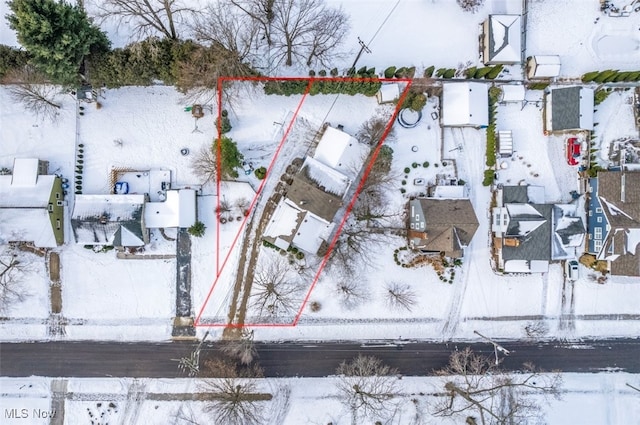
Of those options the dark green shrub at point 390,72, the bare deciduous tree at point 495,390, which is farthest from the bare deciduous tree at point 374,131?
the bare deciduous tree at point 495,390

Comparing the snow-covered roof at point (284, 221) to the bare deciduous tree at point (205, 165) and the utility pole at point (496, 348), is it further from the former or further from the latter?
the utility pole at point (496, 348)

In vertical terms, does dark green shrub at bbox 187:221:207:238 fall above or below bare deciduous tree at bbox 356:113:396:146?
below

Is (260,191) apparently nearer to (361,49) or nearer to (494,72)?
(361,49)

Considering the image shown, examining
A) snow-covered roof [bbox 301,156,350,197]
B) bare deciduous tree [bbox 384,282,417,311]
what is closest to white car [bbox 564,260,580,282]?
bare deciduous tree [bbox 384,282,417,311]

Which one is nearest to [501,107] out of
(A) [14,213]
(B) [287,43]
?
(B) [287,43]

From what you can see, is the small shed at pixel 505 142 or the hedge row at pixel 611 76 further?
the small shed at pixel 505 142

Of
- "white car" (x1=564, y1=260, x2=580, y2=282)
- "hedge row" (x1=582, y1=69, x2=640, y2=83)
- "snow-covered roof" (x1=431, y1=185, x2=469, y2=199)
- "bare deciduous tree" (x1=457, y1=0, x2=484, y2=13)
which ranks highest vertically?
"bare deciduous tree" (x1=457, y1=0, x2=484, y2=13)

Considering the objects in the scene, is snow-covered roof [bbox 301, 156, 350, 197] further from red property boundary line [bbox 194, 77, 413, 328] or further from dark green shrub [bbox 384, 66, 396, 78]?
dark green shrub [bbox 384, 66, 396, 78]
